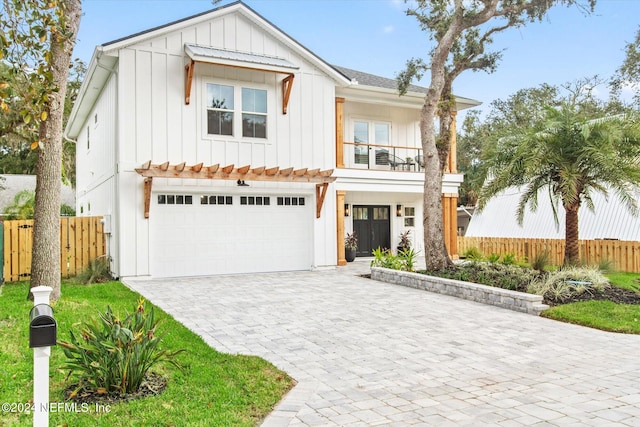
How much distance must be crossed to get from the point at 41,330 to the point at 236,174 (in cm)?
1038

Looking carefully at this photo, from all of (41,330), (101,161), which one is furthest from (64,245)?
(41,330)

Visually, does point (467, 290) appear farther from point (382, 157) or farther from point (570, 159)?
point (382, 157)

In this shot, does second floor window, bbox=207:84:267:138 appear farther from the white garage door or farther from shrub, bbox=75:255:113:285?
shrub, bbox=75:255:113:285

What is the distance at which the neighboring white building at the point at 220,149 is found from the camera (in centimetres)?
1276

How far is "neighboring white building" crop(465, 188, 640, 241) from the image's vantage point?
54.2 ft

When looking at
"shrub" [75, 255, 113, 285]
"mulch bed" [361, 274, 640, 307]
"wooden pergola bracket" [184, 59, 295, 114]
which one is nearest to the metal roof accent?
"wooden pergola bracket" [184, 59, 295, 114]

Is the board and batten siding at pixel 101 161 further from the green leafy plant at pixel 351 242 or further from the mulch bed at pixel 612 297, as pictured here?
the mulch bed at pixel 612 297

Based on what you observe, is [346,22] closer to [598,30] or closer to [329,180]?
[329,180]

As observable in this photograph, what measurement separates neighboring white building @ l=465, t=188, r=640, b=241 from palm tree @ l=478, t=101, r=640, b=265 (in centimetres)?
214

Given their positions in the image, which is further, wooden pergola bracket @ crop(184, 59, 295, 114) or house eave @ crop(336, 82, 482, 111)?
house eave @ crop(336, 82, 482, 111)

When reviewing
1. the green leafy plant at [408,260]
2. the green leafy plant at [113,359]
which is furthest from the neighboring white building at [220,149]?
the green leafy plant at [113,359]

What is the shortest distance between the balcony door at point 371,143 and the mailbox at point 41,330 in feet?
50.2

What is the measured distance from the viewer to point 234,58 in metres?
13.2

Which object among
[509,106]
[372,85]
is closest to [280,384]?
[372,85]
